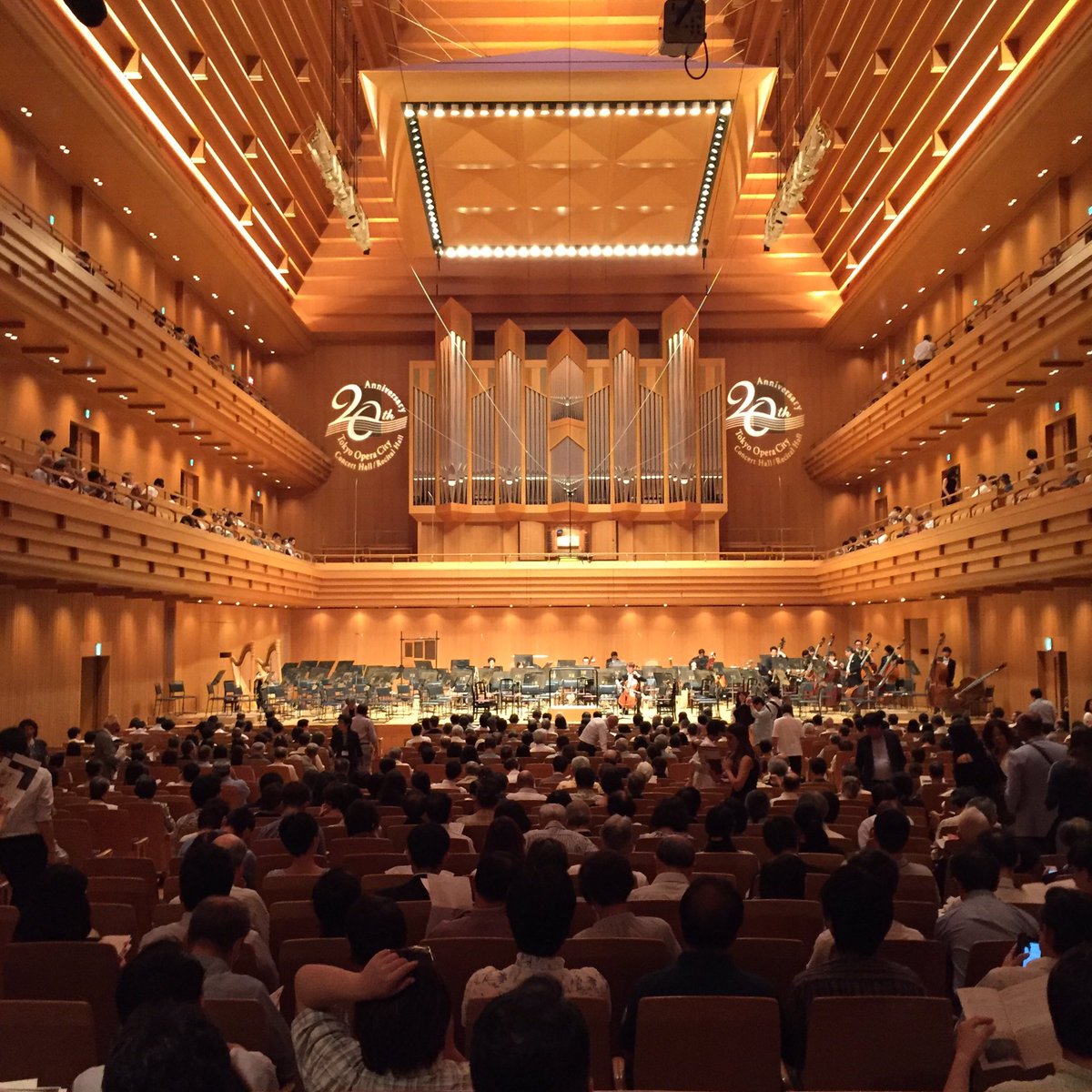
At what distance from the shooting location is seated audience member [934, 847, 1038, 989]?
4.38 m

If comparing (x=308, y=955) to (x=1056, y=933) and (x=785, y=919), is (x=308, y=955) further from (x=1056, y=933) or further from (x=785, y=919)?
(x=1056, y=933)

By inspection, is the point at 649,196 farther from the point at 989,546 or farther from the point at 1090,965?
the point at 1090,965

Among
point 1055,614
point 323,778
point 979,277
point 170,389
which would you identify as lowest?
point 323,778

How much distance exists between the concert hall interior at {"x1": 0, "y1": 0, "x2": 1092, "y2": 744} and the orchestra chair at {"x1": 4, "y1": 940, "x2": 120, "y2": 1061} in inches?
418

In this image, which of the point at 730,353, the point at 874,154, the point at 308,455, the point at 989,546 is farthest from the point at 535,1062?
the point at 730,353

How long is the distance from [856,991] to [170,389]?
813 inches

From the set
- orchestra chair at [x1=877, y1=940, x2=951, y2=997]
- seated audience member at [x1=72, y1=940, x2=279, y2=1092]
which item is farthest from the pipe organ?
seated audience member at [x1=72, y1=940, x2=279, y2=1092]

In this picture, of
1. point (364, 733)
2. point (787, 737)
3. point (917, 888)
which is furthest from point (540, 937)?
point (364, 733)

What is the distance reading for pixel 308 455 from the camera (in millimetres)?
31516

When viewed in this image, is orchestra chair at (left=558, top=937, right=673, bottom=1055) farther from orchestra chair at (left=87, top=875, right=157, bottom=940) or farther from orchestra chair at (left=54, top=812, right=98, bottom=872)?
orchestra chair at (left=54, top=812, right=98, bottom=872)

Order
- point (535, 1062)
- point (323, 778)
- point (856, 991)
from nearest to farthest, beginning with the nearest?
point (535, 1062)
point (856, 991)
point (323, 778)

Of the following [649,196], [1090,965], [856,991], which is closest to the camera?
[1090,965]

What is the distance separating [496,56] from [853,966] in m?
22.7

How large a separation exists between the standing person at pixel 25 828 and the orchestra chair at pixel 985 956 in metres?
4.83
